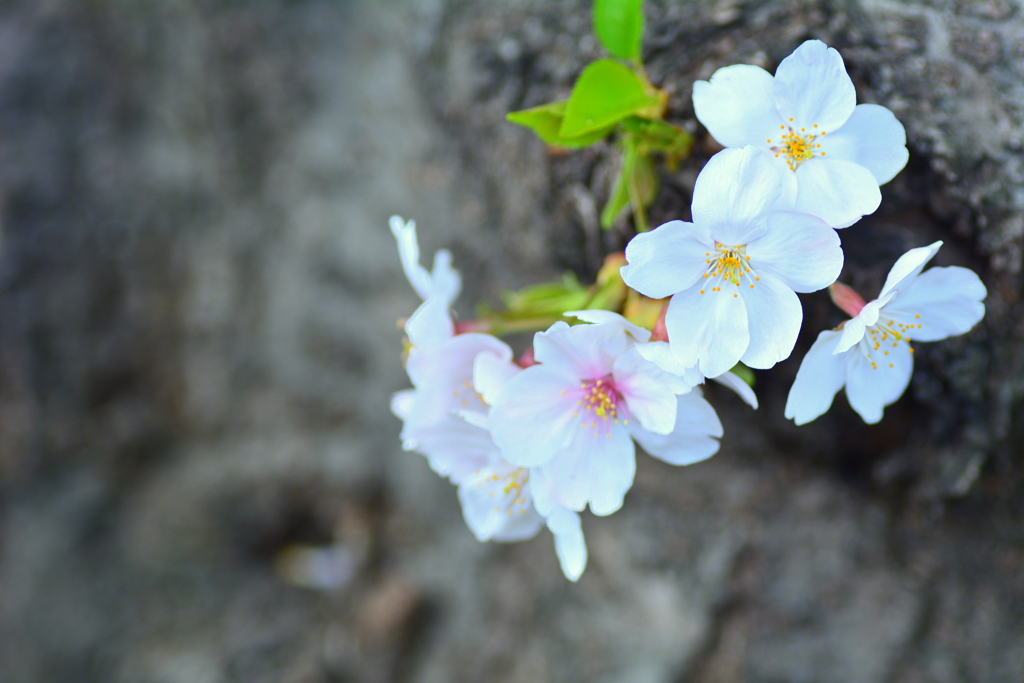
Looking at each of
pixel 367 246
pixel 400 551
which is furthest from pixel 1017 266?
pixel 400 551

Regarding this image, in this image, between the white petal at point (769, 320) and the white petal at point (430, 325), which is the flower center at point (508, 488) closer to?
the white petal at point (430, 325)

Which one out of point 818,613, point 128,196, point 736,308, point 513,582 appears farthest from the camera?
point 128,196

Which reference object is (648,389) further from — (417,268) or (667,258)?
(417,268)

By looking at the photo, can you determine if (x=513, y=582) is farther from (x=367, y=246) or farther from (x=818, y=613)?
(x=367, y=246)

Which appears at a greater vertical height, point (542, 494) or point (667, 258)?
point (667, 258)

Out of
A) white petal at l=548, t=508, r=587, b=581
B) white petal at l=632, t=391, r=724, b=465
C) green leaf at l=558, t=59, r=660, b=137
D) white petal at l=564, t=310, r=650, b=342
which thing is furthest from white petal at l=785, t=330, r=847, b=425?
green leaf at l=558, t=59, r=660, b=137

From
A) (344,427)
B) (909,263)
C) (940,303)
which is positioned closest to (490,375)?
(909,263)
